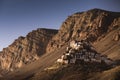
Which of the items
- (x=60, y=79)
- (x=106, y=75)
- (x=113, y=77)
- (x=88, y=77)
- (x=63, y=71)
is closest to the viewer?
(x=113, y=77)

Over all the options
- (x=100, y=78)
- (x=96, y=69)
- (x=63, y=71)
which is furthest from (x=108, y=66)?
(x=100, y=78)

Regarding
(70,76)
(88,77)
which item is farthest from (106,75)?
(70,76)

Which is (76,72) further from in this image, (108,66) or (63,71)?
(108,66)

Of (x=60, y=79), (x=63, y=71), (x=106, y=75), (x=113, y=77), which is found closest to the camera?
(x=113, y=77)

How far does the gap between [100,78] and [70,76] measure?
98.8ft

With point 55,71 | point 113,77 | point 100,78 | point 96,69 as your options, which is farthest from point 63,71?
point 113,77

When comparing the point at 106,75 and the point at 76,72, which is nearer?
the point at 106,75

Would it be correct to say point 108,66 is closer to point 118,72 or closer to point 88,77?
point 88,77

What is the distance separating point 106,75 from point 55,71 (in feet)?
163

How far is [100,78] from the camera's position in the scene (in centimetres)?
15675

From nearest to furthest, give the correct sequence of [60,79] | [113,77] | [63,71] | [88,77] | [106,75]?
[113,77] < [106,75] < [88,77] < [60,79] < [63,71]

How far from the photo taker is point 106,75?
155000 mm

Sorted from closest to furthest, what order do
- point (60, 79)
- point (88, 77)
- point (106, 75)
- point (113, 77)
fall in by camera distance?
point (113, 77), point (106, 75), point (88, 77), point (60, 79)

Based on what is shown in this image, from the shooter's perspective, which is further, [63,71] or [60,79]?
[63,71]
